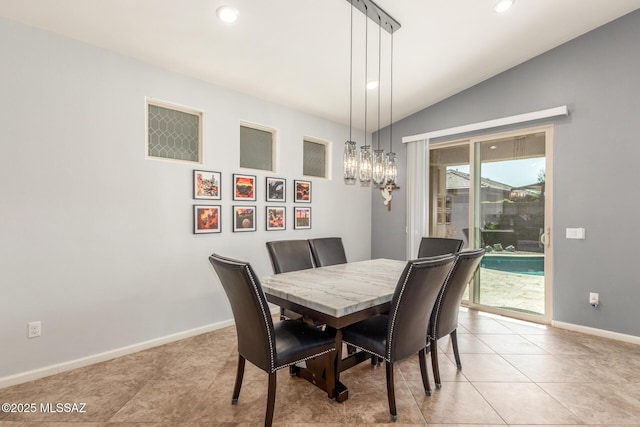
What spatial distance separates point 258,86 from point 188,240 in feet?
6.04

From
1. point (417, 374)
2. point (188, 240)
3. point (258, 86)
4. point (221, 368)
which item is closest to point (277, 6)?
point (258, 86)

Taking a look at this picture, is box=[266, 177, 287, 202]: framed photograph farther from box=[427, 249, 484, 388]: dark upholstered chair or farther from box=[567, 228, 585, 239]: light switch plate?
box=[567, 228, 585, 239]: light switch plate

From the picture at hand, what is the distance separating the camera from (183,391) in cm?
224

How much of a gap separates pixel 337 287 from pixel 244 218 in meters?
1.77

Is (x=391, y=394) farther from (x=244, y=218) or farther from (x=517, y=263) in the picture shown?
(x=517, y=263)

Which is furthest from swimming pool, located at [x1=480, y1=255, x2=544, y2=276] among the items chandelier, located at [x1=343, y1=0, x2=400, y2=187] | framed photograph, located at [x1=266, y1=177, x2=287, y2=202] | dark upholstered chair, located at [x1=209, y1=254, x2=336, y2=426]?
dark upholstered chair, located at [x1=209, y1=254, x2=336, y2=426]

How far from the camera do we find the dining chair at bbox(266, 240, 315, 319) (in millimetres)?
2967

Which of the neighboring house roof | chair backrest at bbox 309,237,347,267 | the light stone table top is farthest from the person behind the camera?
the neighboring house roof

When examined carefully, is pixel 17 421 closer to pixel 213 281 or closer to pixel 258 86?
pixel 213 281

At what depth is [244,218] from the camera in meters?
3.65

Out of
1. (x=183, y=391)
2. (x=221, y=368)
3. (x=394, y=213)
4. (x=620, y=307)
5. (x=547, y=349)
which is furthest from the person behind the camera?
(x=394, y=213)

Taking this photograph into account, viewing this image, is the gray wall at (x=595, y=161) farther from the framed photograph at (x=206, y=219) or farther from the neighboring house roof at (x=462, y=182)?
the framed photograph at (x=206, y=219)

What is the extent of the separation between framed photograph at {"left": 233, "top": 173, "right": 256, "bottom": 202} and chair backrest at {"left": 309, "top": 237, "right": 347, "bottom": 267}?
934mm

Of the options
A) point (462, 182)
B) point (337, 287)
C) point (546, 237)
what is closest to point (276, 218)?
point (337, 287)
